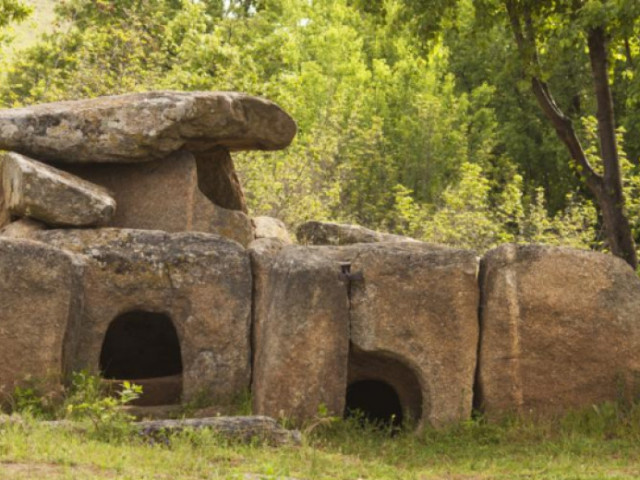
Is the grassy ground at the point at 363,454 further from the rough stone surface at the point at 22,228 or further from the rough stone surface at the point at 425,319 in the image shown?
the rough stone surface at the point at 22,228

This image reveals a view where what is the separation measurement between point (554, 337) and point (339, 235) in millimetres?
4399

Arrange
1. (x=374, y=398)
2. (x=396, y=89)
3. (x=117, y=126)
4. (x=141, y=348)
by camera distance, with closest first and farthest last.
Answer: (x=117, y=126) → (x=374, y=398) → (x=141, y=348) → (x=396, y=89)

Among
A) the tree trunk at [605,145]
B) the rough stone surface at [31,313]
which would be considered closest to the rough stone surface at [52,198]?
the rough stone surface at [31,313]

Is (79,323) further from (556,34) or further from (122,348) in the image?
(556,34)

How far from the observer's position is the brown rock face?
1153 centimetres

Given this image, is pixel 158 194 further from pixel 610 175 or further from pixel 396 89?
pixel 396 89

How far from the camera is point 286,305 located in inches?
441

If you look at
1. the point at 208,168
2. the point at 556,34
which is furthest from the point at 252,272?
the point at 556,34

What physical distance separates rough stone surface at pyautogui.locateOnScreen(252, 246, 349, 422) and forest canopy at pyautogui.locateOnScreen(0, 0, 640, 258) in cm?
470

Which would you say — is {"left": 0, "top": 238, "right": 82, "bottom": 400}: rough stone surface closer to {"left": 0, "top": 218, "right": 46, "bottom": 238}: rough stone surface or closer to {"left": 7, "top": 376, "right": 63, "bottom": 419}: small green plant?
{"left": 7, "top": 376, "right": 63, "bottom": 419}: small green plant

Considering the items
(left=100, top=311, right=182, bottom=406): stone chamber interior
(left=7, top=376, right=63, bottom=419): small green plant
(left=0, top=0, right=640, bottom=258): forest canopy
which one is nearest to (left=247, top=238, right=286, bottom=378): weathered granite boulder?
(left=7, top=376, right=63, bottom=419): small green plant

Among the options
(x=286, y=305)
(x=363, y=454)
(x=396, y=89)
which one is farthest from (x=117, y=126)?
(x=396, y=89)

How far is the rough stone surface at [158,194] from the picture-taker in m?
13.7

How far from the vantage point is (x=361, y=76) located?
38.3 metres
